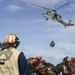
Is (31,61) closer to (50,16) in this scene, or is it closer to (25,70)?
(25,70)

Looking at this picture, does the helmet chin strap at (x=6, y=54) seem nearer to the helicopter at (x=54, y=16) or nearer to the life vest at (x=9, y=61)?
the life vest at (x=9, y=61)

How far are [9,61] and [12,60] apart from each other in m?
0.07

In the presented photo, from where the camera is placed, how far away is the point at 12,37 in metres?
7.46

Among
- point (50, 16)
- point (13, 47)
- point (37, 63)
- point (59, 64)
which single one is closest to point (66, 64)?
point (59, 64)

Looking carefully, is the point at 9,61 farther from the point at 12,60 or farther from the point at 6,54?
the point at 6,54

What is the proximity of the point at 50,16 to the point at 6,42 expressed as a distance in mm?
60013

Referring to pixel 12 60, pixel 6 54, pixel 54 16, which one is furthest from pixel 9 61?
pixel 54 16

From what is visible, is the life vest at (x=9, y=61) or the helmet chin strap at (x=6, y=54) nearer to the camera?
the life vest at (x=9, y=61)

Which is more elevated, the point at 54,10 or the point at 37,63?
the point at 54,10

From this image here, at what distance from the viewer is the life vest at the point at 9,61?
7.34 metres

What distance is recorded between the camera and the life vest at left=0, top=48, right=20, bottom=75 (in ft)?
24.1

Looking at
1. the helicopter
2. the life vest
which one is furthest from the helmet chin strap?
the helicopter

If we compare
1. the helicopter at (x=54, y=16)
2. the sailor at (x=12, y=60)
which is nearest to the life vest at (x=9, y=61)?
the sailor at (x=12, y=60)

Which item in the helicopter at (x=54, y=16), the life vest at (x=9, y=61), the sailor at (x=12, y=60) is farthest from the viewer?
the helicopter at (x=54, y=16)
